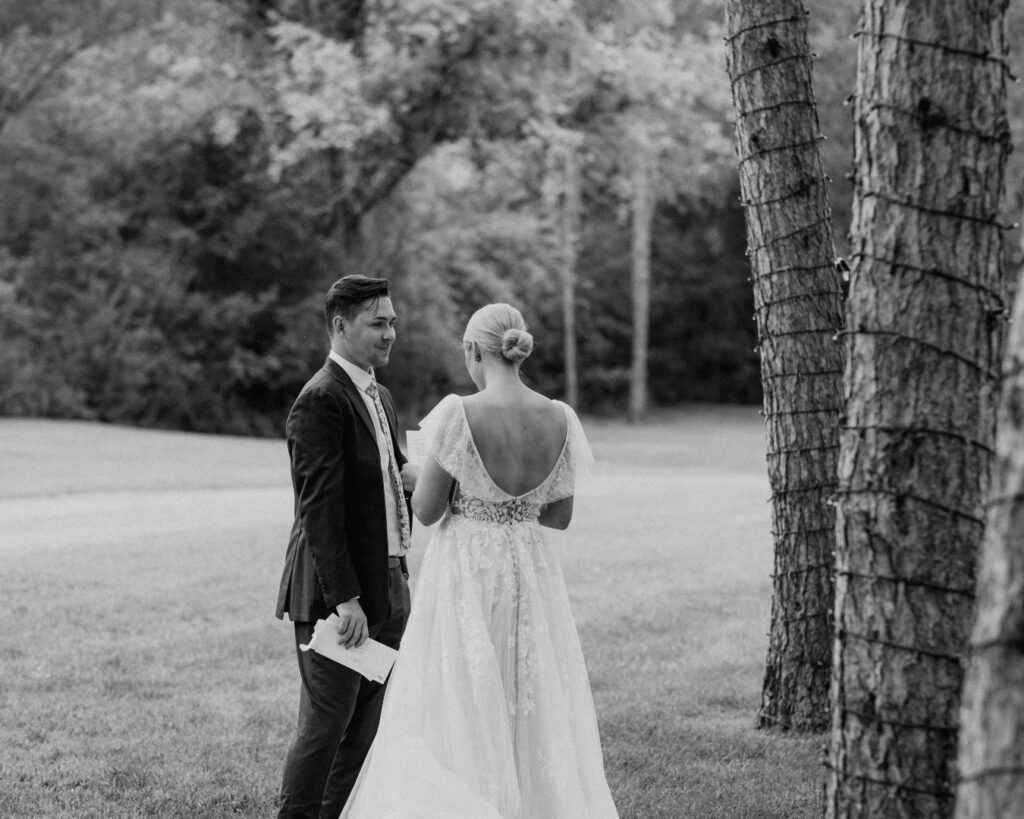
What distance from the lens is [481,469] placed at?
165 inches

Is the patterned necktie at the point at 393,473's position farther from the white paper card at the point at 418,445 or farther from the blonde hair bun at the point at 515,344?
the blonde hair bun at the point at 515,344

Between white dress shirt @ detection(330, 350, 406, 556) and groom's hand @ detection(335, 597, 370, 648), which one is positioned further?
white dress shirt @ detection(330, 350, 406, 556)

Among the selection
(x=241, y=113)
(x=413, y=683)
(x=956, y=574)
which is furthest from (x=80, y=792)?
(x=241, y=113)

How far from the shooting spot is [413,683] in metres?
4.28

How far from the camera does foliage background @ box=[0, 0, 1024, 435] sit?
23.5 meters

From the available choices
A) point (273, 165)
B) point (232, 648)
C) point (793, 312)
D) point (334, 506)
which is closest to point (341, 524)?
point (334, 506)

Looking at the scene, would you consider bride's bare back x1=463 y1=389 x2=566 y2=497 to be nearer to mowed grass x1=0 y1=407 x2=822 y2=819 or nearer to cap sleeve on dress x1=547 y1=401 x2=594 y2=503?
cap sleeve on dress x1=547 y1=401 x2=594 y2=503

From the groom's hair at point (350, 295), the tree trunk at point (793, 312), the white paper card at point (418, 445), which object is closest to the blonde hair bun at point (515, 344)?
the white paper card at point (418, 445)

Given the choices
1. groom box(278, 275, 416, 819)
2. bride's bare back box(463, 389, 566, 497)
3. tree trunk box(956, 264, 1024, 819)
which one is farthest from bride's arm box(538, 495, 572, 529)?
tree trunk box(956, 264, 1024, 819)

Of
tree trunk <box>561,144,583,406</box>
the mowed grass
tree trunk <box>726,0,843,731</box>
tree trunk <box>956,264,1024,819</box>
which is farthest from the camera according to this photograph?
tree trunk <box>561,144,583,406</box>

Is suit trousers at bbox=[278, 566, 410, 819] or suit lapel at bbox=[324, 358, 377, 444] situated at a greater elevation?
suit lapel at bbox=[324, 358, 377, 444]

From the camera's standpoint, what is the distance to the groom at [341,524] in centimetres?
411

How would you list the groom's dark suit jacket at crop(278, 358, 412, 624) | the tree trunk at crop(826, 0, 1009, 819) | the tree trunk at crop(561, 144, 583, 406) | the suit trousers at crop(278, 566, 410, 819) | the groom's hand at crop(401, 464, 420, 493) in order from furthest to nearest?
1. the tree trunk at crop(561, 144, 583, 406)
2. the groom's hand at crop(401, 464, 420, 493)
3. the suit trousers at crop(278, 566, 410, 819)
4. the groom's dark suit jacket at crop(278, 358, 412, 624)
5. the tree trunk at crop(826, 0, 1009, 819)

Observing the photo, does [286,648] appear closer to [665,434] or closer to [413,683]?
[413,683]
